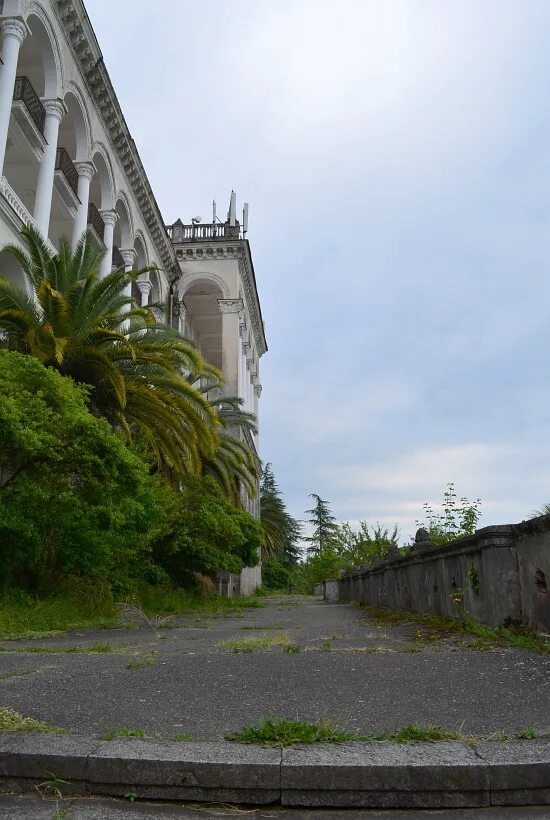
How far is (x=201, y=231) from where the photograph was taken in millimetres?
41125

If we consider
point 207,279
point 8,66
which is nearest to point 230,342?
point 207,279

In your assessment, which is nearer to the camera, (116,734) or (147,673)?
(116,734)

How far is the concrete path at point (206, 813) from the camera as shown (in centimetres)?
247

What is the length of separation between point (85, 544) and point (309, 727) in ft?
30.2

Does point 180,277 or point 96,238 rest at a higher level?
point 180,277

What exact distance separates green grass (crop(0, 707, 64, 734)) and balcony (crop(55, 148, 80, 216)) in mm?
19742

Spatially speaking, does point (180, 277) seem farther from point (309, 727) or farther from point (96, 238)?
point (309, 727)

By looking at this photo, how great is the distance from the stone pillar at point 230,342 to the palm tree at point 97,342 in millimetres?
21772

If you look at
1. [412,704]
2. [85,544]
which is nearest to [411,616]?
[85,544]

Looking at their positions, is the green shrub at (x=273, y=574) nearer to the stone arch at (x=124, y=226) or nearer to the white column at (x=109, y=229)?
the stone arch at (x=124, y=226)

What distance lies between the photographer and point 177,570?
21203 millimetres

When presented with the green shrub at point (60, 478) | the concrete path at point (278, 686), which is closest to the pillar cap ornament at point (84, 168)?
the green shrub at point (60, 478)

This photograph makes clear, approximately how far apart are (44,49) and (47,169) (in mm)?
4006

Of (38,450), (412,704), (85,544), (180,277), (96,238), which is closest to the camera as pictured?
(412,704)
